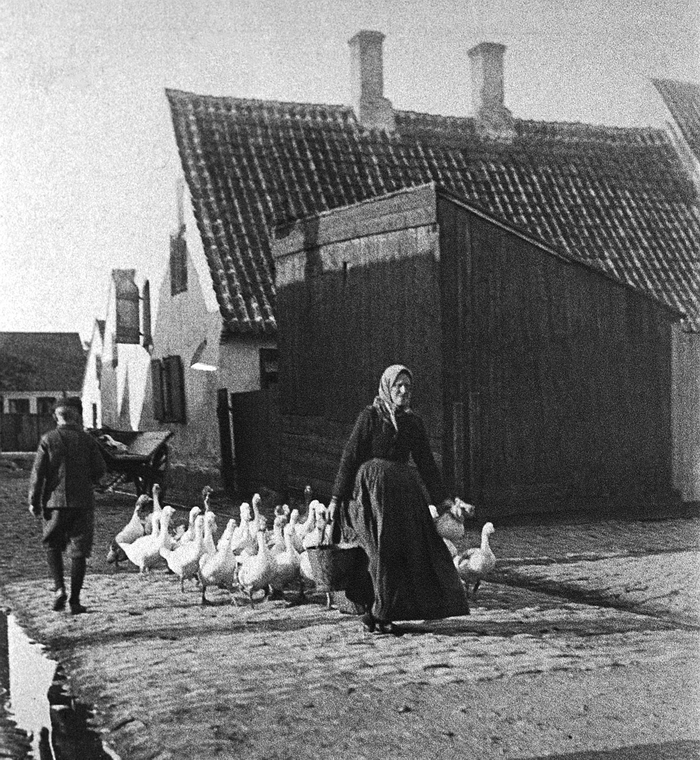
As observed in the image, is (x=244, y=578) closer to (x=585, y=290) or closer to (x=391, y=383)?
(x=391, y=383)

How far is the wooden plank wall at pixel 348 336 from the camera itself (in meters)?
13.9

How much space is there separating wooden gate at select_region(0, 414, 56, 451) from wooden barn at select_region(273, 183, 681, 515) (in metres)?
16.8

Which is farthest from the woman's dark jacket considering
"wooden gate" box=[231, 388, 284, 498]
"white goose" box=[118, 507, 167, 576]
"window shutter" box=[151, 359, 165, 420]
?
"window shutter" box=[151, 359, 165, 420]

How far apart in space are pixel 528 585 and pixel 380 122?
13824 millimetres

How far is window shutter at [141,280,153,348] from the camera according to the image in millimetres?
23375

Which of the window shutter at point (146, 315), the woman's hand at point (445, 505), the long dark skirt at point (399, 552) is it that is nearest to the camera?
the long dark skirt at point (399, 552)

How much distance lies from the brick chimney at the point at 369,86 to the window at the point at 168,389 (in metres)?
5.60

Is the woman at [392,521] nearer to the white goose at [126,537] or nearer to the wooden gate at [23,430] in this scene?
the white goose at [126,537]

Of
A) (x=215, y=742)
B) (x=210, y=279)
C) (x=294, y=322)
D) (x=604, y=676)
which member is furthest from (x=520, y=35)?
(x=210, y=279)

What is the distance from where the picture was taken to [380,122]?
2203 centimetres

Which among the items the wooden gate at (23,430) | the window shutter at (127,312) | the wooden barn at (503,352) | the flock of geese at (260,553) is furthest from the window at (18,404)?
the flock of geese at (260,553)

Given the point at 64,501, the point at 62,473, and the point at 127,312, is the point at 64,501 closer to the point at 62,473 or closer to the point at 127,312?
the point at 62,473

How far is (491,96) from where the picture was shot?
2284cm

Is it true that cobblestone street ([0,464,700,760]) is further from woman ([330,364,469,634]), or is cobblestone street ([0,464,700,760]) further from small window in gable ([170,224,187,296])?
small window in gable ([170,224,187,296])
